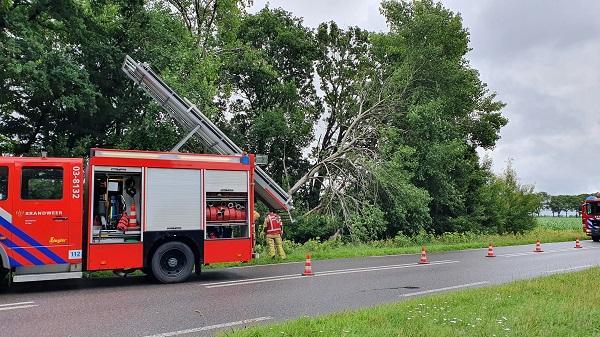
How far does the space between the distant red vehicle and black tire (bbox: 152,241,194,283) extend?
94.4 ft

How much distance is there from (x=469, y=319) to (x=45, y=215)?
766cm

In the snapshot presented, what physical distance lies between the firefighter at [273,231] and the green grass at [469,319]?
24.4 feet

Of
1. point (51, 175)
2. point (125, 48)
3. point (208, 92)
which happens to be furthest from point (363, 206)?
point (51, 175)

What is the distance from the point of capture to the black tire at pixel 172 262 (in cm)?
1067

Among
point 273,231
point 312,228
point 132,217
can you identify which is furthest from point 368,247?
point 132,217

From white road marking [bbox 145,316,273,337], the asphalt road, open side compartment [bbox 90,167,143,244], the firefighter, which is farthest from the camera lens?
the firefighter

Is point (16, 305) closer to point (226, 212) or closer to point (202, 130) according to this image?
point (226, 212)

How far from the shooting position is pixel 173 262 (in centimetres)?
1096

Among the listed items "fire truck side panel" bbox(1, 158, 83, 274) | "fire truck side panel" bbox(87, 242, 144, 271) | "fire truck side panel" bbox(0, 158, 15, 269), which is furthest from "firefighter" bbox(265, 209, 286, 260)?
"fire truck side panel" bbox(0, 158, 15, 269)

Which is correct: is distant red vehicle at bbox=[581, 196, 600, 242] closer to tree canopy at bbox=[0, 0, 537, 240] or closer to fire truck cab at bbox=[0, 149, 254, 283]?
tree canopy at bbox=[0, 0, 537, 240]

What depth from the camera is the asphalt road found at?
689cm

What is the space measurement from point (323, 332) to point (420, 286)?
5.53 metres

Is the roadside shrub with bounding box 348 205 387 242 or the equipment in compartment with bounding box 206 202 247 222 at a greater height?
the equipment in compartment with bounding box 206 202 247 222

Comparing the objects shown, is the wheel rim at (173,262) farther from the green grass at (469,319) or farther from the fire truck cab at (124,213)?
the green grass at (469,319)
